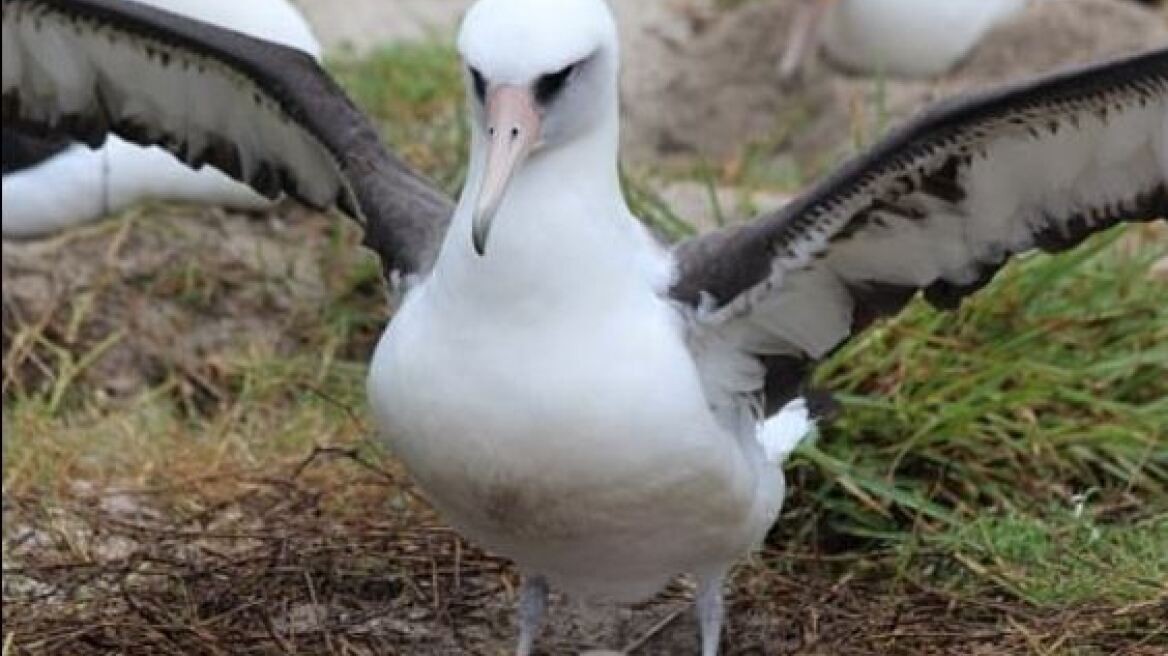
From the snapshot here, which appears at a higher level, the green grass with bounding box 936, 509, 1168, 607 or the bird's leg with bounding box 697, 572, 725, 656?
the bird's leg with bounding box 697, 572, 725, 656

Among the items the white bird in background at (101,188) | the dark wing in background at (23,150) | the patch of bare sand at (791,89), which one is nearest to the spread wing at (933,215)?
the white bird in background at (101,188)

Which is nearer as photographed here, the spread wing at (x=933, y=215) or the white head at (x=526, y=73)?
the white head at (x=526, y=73)

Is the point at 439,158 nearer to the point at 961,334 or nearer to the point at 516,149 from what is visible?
the point at 961,334

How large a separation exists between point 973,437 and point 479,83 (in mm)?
1778

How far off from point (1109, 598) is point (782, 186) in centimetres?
248

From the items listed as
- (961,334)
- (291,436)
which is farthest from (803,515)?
(291,436)

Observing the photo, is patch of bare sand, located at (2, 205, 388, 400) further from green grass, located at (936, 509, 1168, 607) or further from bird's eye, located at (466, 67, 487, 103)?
bird's eye, located at (466, 67, 487, 103)

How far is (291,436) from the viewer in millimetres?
6184

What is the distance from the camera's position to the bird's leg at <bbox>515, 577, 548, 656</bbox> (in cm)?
488

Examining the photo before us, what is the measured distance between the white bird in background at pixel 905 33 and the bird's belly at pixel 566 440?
4388 millimetres

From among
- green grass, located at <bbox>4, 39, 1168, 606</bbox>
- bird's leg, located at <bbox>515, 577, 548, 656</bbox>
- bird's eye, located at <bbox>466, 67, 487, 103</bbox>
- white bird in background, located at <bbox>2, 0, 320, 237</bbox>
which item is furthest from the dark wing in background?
bird's eye, located at <bbox>466, 67, 487, 103</bbox>

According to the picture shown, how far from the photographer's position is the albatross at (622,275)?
422 centimetres

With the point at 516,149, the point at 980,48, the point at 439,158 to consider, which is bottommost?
the point at 980,48

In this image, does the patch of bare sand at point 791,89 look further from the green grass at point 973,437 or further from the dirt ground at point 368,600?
the dirt ground at point 368,600
